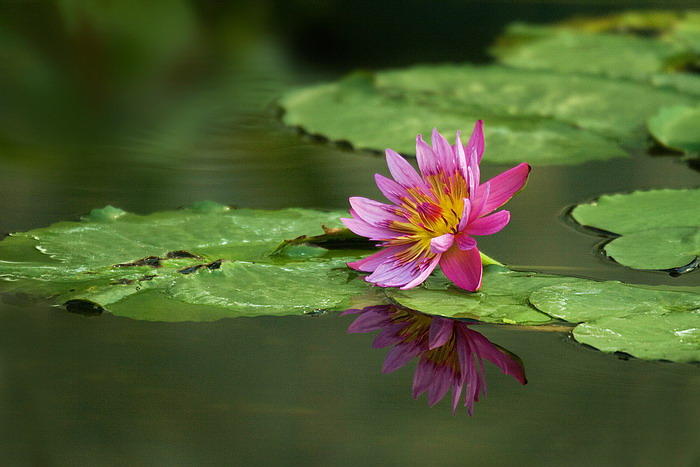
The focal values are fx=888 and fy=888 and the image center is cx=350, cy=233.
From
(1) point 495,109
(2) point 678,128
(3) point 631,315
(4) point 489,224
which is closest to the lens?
(3) point 631,315

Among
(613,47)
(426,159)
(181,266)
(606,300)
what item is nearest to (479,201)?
(426,159)

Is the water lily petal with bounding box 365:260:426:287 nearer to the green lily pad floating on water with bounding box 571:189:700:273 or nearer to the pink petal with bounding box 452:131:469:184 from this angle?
the pink petal with bounding box 452:131:469:184

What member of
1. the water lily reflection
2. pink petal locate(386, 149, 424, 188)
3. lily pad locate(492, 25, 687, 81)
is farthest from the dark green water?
lily pad locate(492, 25, 687, 81)

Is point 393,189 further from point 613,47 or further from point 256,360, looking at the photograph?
point 613,47

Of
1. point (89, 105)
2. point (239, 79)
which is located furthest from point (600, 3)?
point (89, 105)

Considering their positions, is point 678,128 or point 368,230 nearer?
point 368,230

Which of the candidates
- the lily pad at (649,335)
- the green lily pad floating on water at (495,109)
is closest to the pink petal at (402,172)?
the lily pad at (649,335)

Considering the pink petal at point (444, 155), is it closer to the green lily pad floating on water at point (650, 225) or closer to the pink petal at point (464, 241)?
the pink petal at point (464, 241)
